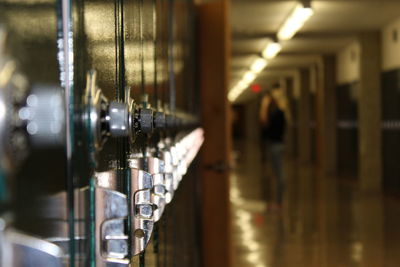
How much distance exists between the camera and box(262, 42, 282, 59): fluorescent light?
14.3 metres

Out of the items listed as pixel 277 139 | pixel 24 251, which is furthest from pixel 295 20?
pixel 24 251

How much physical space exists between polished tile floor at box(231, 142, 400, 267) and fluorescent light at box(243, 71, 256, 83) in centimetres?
1036

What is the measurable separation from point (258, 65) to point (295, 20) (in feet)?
28.1

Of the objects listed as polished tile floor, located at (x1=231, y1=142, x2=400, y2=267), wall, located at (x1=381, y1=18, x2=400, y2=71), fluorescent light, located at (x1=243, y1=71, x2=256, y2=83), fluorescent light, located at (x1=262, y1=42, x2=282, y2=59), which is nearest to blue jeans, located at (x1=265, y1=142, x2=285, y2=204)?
polished tile floor, located at (x1=231, y1=142, x2=400, y2=267)

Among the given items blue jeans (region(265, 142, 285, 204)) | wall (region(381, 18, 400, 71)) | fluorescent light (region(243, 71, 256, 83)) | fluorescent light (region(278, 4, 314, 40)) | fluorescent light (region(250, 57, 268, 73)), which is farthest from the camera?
fluorescent light (region(243, 71, 256, 83))

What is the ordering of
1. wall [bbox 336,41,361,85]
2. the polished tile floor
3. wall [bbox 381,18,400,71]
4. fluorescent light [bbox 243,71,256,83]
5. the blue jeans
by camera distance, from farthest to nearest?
fluorescent light [bbox 243,71,256,83] → wall [bbox 336,41,361,85] → wall [bbox 381,18,400,71] → the blue jeans → the polished tile floor

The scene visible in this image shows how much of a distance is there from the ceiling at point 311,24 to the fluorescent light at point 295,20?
106mm

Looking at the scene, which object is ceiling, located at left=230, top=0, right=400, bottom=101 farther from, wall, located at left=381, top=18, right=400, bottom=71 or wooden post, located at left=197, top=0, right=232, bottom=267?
wooden post, located at left=197, top=0, right=232, bottom=267

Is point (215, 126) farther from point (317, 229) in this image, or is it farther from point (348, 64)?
point (348, 64)

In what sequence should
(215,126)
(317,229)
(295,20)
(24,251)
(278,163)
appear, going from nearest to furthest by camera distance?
(24,251), (215,126), (317,229), (278,163), (295,20)

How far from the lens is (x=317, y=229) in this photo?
7262 mm

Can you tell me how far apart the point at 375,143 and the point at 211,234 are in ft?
27.3

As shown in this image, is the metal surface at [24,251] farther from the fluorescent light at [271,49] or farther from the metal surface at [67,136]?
the fluorescent light at [271,49]

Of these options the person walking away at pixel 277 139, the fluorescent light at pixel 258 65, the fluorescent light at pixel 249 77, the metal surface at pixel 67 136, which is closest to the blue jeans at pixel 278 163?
the person walking away at pixel 277 139
